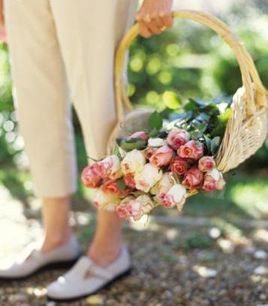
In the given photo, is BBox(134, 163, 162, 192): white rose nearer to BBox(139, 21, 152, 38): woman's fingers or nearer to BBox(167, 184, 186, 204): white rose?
BBox(167, 184, 186, 204): white rose

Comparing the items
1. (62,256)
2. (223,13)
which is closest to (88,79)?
(62,256)

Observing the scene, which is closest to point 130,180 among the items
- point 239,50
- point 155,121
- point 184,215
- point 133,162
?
point 133,162

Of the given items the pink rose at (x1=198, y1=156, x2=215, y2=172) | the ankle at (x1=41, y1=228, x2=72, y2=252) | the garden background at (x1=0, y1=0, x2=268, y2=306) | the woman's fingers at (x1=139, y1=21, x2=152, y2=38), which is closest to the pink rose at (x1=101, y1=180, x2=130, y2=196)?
the pink rose at (x1=198, y1=156, x2=215, y2=172)

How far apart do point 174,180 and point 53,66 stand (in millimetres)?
682

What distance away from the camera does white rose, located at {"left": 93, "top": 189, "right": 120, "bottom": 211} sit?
7.00ft

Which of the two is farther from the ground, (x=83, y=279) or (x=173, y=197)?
(x=173, y=197)

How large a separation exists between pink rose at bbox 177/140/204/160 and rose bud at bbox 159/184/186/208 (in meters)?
0.08

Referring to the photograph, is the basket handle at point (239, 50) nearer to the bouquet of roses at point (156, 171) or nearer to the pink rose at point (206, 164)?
the bouquet of roses at point (156, 171)

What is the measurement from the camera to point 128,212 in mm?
2049

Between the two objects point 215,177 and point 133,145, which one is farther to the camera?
point 133,145

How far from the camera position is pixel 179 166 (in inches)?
80.4

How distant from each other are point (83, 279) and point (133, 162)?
708mm

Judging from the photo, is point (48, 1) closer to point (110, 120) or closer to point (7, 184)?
point (110, 120)

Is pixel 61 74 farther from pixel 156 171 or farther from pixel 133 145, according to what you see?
pixel 156 171
